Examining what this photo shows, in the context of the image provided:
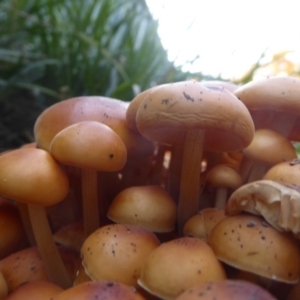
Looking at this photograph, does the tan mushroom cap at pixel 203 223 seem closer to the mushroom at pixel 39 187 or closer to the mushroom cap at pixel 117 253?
the mushroom cap at pixel 117 253

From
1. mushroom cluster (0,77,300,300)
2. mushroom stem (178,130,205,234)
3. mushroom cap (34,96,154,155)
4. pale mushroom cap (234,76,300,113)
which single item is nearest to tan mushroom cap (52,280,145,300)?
mushroom cluster (0,77,300,300)

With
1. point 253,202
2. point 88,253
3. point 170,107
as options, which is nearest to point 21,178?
point 88,253

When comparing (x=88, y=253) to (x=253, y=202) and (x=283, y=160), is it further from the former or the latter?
(x=283, y=160)

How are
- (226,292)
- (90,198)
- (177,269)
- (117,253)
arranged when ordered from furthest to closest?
(90,198) → (117,253) → (177,269) → (226,292)

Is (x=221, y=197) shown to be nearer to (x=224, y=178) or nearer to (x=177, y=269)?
(x=224, y=178)

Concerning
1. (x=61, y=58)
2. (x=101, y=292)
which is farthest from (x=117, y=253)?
(x=61, y=58)

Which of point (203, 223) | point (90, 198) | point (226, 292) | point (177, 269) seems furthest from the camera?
point (90, 198)

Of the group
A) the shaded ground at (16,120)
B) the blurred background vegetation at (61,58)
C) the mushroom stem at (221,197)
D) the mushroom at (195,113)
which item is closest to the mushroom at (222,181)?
the mushroom stem at (221,197)
